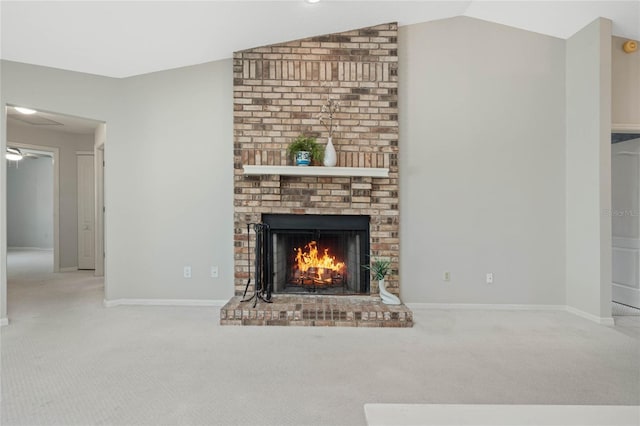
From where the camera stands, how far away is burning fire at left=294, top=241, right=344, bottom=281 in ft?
12.7

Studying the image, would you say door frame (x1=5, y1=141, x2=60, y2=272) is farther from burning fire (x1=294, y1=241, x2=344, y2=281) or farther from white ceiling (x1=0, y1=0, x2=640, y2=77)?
burning fire (x1=294, y1=241, x2=344, y2=281)

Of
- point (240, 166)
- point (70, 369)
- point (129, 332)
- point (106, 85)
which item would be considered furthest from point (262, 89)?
point (70, 369)

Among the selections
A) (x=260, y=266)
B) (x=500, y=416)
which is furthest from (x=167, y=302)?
(x=500, y=416)

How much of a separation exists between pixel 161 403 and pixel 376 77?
10.9 ft

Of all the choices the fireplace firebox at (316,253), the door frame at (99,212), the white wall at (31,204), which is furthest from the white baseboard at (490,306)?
the white wall at (31,204)

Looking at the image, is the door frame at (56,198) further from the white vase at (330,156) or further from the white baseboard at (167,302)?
the white vase at (330,156)

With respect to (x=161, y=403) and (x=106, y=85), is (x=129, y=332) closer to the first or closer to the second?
(x=161, y=403)

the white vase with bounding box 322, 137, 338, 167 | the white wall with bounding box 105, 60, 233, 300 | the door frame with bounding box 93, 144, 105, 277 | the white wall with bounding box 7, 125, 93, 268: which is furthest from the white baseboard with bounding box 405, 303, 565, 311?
the white wall with bounding box 7, 125, 93, 268

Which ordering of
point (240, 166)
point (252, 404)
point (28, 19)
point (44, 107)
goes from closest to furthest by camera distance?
point (252, 404) → point (28, 19) → point (44, 107) → point (240, 166)

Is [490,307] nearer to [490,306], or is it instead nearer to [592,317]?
[490,306]

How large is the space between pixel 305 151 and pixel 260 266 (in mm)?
1238

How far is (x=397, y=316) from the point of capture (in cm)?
317

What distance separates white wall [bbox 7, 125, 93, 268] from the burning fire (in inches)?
182

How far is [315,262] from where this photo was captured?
3.89m
